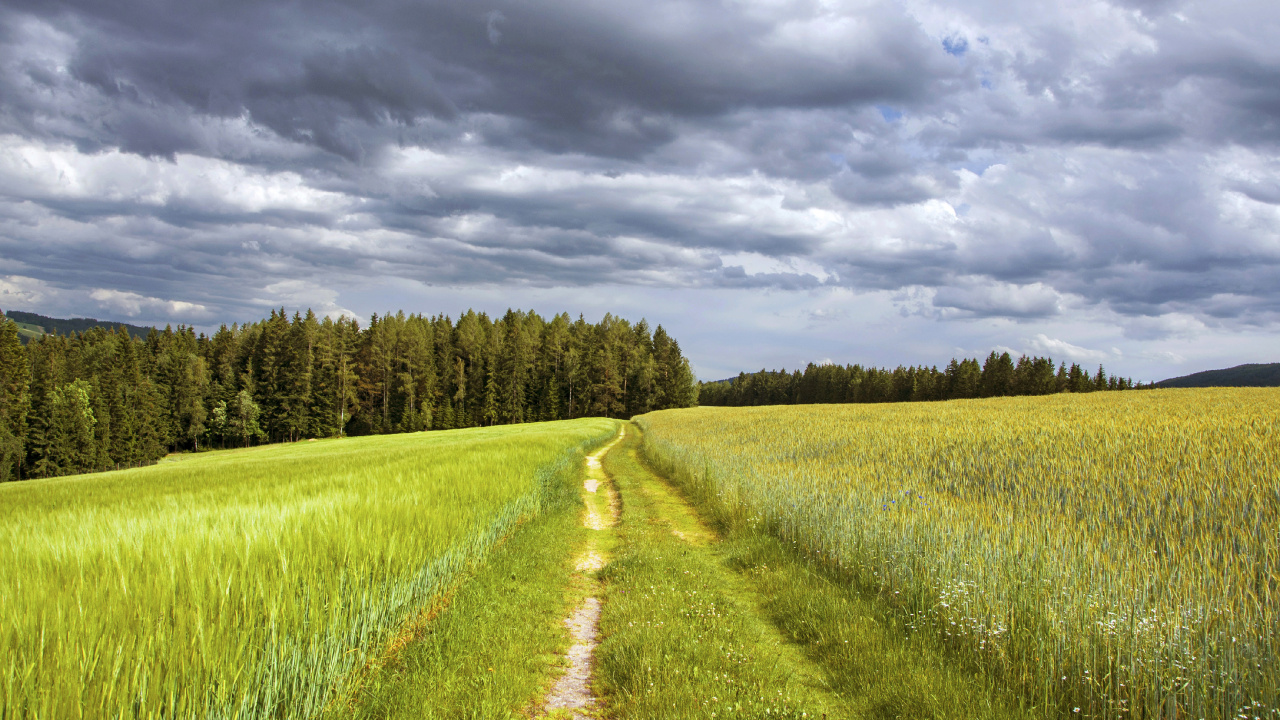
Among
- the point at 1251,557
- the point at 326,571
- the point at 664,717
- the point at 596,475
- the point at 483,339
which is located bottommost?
the point at 596,475

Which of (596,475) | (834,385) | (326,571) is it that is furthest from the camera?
(834,385)

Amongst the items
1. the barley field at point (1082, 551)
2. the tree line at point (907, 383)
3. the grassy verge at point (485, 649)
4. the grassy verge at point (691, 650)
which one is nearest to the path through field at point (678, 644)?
the grassy verge at point (691, 650)

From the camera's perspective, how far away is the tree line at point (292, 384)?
5219cm

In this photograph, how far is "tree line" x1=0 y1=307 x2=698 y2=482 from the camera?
52.2 metres

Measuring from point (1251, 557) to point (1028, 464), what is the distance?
5.30 m

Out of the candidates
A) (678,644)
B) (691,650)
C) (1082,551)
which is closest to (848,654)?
(691,650)

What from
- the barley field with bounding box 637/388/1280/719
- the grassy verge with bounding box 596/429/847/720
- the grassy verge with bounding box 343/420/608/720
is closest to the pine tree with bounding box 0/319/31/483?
the grassy verge with bounding box 343/420/608/720

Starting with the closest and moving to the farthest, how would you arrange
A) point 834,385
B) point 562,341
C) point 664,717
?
point 664,717
point 562,341
point 834,385

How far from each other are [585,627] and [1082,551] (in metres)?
5.66

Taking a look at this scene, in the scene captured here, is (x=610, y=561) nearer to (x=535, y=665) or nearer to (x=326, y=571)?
(x=535, y=665)

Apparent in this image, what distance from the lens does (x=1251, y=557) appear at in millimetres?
4812

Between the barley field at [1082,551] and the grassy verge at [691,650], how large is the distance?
1666mm

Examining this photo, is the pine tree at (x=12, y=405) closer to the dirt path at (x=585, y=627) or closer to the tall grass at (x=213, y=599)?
the tall grass at (x=213, y=599)

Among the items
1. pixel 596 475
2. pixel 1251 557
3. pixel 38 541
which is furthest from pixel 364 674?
pixel 596 475
